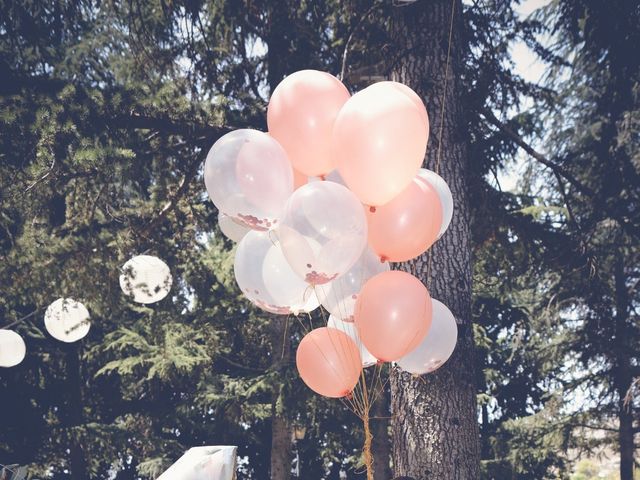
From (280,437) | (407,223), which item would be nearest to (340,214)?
(407,223)

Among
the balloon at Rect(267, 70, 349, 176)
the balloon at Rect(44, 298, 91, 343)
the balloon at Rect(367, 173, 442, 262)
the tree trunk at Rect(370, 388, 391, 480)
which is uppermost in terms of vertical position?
the balloon at Rect(267, 70, 349, 176)

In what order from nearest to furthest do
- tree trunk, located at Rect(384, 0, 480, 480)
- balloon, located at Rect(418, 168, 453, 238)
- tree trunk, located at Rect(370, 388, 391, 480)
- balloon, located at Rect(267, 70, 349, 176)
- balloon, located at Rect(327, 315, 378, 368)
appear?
balloon, located at Rect(267, 70, 349, 176), balloon, located at Rect(418, 168, 453, 238), balloon, located at Rect(327, 315, 378, 368), tree trunk, located at Rect(384, 0, 480, 480), tree trunk, located at Rect(370, 388, 391, 480)

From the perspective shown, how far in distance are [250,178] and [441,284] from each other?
1.69 meters

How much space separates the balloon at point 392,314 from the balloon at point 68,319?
409cm

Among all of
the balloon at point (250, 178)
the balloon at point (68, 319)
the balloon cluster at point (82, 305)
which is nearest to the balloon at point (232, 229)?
the balloon at point (250, 178)

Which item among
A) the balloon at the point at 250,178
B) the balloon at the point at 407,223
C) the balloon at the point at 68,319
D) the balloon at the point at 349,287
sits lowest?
the balloon at the point at 349,287

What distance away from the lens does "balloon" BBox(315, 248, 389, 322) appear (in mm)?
3756

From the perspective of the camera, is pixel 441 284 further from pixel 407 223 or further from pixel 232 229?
pixel 232 229

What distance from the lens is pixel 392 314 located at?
131 inches

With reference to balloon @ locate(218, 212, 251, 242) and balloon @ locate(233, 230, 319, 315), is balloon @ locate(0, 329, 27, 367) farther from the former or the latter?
balloon @ locate(233, 230, 319, 315)

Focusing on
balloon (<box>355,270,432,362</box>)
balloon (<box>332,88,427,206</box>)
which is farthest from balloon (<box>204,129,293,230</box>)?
balloon (<box>355,270,432,362</box>)

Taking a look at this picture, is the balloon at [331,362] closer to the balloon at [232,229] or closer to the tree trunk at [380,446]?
the balloon at [232,229]

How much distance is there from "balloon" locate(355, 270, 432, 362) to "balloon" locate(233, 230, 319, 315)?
0.39m

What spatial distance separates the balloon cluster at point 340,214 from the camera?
319 cm
